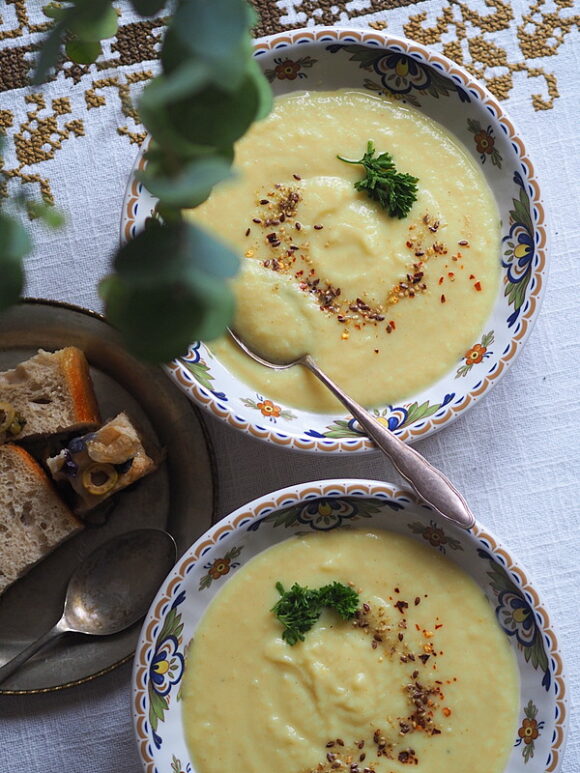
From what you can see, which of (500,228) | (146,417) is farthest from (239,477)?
(500,228)

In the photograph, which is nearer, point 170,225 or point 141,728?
point 170,225

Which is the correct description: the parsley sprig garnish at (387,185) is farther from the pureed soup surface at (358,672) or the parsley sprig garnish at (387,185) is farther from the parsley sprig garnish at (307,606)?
the parsley sprig garnish at (307,606)

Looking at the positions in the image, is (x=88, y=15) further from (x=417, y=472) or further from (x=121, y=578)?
Result: (x=121, y=578)

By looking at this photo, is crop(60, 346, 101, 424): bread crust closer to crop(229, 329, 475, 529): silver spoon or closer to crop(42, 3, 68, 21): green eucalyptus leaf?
crop(229, 329, 475, 529): silver spoon

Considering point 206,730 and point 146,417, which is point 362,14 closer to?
point 146,417

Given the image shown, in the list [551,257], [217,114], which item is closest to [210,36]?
[217,114]

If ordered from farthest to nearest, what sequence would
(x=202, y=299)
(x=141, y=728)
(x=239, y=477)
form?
(x=239, y=477), (x=141, y=728), (x=202, y=299)
